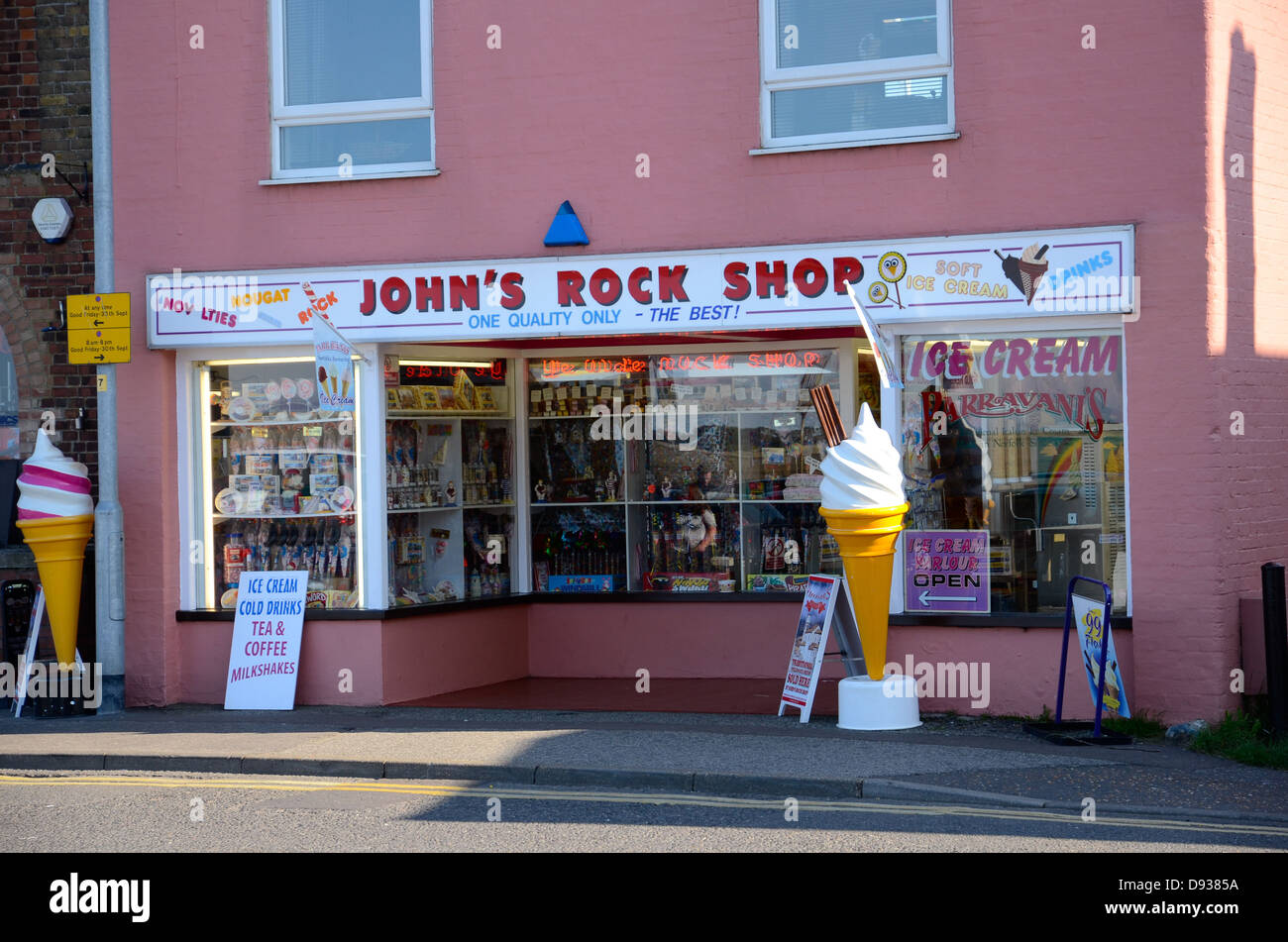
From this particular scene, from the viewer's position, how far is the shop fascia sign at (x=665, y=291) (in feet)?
34.8

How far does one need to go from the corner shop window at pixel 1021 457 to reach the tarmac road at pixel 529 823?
3244 mm

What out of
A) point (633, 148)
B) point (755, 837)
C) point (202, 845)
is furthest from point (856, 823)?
point (633, 148)

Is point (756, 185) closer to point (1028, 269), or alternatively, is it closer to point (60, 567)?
point (1028, 269)

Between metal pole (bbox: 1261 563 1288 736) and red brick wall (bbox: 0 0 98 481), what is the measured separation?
9905mm

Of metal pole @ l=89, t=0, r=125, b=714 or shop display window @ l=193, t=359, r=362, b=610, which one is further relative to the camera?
shop display window @ l=193, t=359, r=362, b=610

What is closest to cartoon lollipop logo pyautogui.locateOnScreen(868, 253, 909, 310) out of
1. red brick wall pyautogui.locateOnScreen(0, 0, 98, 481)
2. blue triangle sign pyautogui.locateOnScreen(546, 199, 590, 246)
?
blue triangle sign pyautogui.locateOnScreen(546, 199, 590, 246)

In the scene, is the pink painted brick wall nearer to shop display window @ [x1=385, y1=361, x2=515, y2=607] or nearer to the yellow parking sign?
the yellow parking sign

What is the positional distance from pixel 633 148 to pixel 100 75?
445 centimetres

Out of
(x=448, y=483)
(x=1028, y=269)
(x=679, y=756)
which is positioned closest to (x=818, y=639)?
(x=679, y=756)

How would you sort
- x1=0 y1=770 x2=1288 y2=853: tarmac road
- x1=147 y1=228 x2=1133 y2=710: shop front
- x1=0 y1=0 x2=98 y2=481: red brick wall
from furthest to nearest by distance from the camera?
x1=0 y1=0 x2=98 y2=481: red brick wall
x1=147 y1=228 x2=1133 y2=710: shop front
x1=0 y1=770 x2=1288 y2=853: tarmac road

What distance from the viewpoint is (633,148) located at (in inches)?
452

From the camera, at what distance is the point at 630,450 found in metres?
13.8

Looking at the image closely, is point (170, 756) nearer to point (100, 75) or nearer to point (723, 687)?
point (723, 687)

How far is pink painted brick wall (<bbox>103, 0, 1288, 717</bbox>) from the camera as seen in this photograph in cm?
1034
